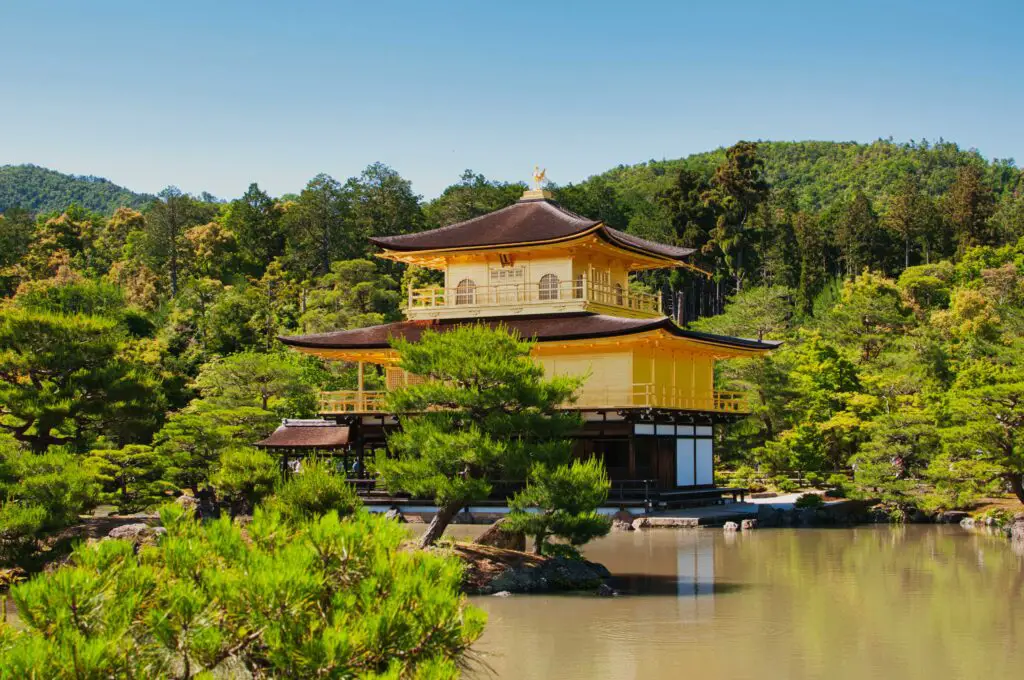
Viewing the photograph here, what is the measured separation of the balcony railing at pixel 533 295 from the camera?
29.5 m

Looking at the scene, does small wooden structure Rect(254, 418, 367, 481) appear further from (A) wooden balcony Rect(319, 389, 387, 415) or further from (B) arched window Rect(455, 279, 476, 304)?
(B) arched window Rect(455, 279, 476, 304)

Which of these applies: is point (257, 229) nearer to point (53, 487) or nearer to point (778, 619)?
point (53, 487)

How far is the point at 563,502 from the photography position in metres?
16.3

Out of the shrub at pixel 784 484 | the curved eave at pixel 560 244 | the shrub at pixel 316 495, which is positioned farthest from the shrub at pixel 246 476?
the shrub at pixel 784 484

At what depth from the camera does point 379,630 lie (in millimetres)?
6168

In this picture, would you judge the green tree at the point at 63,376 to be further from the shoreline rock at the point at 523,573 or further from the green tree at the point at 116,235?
the green tree at the point at 116,235

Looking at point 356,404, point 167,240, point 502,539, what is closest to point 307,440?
point 356,404

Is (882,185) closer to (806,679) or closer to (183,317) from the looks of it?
(183,317)

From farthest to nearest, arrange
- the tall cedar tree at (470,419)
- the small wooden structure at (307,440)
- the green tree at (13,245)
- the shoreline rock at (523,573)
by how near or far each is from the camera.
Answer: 1. the green tree at (13,245)
2. the small wooden structure at (307,440)
3. the tall cedar tree at (470,419)
4. the shoreline rock at (523,573)

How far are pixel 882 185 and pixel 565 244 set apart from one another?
6395 centimetres

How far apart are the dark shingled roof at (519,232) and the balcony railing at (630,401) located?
157 inches

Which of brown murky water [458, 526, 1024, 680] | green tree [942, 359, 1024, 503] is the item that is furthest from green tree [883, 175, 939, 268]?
brown murky water [458, 526, 1024, 680]

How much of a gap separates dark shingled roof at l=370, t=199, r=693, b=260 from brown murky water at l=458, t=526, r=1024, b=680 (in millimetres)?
9745

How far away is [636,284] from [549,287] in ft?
57.3
